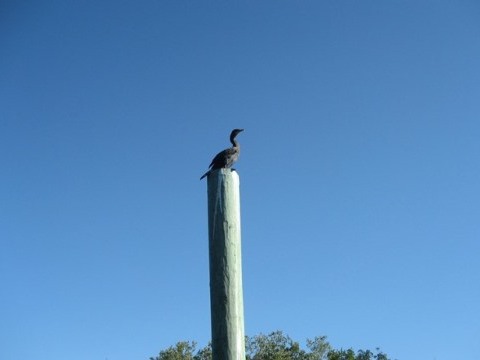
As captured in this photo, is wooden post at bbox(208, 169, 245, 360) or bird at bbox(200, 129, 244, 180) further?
bird at bbox(200, 129, 244, 180)

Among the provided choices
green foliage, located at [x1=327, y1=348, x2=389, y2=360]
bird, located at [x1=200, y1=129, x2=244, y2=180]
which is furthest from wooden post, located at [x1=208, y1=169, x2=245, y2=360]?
green foliage, located at [x1=327, y1=348, x2=389, y2=360]

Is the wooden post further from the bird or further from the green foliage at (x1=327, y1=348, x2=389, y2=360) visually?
the green foliage at (x1=327, y1=348, x2=389, y2=360)

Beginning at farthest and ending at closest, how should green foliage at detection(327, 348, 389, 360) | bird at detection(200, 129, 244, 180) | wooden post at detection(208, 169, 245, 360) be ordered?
green foliage at detection(327, 348, 389, 360) → bird at detection(200, 129, 244, 180) → wooden post at detection(208, 169, 245, 360)

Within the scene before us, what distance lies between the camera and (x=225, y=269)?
5.56 metres

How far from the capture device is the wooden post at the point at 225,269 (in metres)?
5.42

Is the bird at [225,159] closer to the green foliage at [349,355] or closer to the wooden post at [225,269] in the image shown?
the wooden post at [225,269]

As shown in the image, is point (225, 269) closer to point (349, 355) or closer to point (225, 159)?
point (225, 159)

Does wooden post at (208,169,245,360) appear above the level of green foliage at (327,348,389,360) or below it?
below

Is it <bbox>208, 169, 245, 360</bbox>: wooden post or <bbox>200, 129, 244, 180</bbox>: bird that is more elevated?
<bbox>200, 129, 244, 180</bbox>: bird

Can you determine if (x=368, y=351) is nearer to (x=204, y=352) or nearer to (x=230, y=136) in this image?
(x=204, y=352)

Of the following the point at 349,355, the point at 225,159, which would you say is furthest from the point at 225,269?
the point at 349,355

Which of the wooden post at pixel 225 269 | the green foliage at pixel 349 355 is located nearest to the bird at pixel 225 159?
the wooden post at pixel 225 269

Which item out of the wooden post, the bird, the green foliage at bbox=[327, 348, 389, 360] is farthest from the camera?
the green foliage at bbox=[327, 348, 389, 360]

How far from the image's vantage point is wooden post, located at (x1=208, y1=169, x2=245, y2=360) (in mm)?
5422
